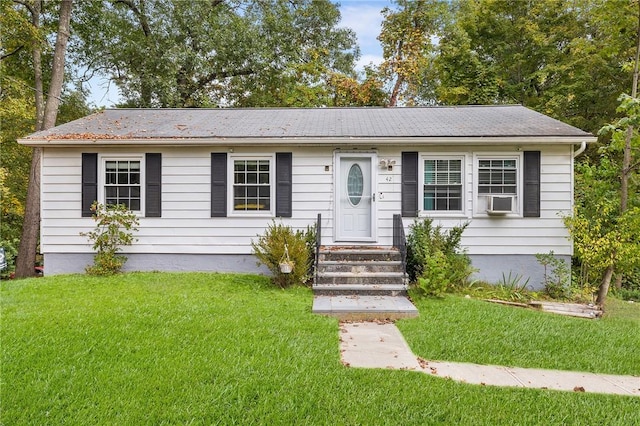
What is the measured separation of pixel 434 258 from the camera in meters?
5.88

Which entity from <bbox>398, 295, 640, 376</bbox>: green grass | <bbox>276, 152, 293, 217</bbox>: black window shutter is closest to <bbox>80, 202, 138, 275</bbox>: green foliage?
<bbox>276, 152, 293, 217</bbox>: black window shutter

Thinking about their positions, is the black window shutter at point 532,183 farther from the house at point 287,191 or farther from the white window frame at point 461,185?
the white window frame at point 461,185

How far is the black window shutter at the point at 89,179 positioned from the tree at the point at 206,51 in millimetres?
6590

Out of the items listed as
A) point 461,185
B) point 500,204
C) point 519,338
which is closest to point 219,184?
point 461,185

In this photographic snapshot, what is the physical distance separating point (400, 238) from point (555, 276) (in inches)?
130

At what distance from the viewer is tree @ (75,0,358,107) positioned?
517 inches

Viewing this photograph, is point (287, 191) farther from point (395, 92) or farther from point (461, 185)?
point (395, 92)

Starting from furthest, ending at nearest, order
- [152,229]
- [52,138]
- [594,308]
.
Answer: [152,229], [52,138], [594,308]

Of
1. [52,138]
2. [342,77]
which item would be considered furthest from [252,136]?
[342,77]

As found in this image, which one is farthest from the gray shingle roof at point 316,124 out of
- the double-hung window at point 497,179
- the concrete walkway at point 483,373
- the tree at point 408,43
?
the tree at point 408,43

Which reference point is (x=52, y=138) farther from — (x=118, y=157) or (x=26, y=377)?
(x=26, y=377)

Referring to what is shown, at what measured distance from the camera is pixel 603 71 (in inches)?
473

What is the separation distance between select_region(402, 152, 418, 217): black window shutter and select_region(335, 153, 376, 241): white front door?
668 millimetres

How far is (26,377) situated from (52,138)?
18.6 feet
